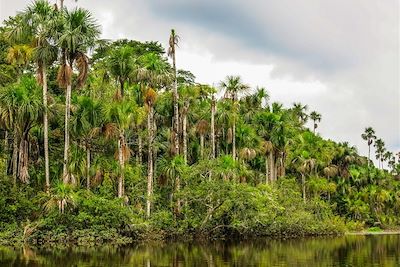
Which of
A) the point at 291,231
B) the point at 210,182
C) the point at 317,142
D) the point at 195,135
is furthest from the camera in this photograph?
the point at 317,142

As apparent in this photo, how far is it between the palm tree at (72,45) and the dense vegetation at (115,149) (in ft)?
0.26

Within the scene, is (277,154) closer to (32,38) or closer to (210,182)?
(210,182)

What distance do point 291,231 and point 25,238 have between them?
2551 cm

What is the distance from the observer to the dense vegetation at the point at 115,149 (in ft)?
126

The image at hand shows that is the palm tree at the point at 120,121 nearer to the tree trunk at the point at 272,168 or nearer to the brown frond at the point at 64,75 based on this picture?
the brown frond at the point at 64,75

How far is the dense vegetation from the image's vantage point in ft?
126

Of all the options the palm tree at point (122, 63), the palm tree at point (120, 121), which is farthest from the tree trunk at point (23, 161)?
the palm tree at point (122, 63)

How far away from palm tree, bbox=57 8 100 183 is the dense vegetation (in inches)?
3.1

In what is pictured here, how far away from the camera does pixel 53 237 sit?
3744 centimetres

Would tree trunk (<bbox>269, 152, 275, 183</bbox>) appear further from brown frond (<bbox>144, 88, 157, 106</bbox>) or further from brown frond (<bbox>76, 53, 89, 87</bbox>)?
brown frond (<bbox>76, 53, 89, 87</bbox>)

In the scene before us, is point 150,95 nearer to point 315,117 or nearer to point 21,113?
point 21,113

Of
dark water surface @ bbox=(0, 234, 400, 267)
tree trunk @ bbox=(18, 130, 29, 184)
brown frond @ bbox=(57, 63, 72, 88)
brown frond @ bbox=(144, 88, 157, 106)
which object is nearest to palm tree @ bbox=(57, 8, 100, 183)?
brown frond @ bbox=(57, 63, 72, 88)

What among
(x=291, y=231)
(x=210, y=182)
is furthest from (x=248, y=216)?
(x=291, y=231)

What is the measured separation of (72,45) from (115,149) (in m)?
10.2
